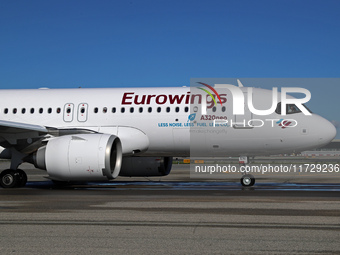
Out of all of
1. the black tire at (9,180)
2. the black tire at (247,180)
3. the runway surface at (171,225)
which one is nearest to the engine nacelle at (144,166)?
the black tire at (247,180)

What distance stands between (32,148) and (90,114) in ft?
8.62

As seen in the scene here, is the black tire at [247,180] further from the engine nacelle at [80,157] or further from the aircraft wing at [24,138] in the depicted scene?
the aircraft wing at [24,138]

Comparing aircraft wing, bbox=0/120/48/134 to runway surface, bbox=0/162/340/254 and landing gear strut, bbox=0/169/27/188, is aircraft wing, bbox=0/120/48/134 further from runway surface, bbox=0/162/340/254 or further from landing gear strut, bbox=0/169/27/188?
runway surface, bbox=0/162/340/254

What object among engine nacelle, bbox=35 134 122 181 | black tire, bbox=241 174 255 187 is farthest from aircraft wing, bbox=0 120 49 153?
black tire, bbox=241 174 255 187

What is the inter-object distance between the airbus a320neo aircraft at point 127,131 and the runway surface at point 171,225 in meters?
2.81

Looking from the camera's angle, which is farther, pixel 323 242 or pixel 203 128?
pixel 203 128

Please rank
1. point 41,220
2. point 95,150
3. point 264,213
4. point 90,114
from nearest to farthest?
point 41,220 → point 264,213 → point 95,150 → point 90,114

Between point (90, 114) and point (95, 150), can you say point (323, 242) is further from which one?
point (90, 114)

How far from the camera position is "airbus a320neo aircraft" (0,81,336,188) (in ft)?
49.8

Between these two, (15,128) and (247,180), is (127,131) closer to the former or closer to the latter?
(15,128)

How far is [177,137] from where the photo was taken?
56.2 ft

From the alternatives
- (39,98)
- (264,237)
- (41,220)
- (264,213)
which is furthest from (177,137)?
(264,237)

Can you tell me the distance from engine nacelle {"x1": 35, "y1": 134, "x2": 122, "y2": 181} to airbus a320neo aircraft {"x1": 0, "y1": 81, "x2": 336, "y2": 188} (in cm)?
3

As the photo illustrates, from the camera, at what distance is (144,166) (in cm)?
1866
